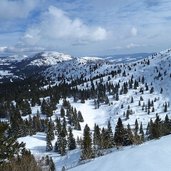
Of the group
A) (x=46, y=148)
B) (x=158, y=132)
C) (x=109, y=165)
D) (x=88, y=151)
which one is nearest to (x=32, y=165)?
(x=109, y=165)

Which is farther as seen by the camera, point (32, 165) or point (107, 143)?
point (107, 143)

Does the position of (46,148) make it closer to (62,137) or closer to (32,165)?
(62,137)

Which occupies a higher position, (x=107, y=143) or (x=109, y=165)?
(x=109, y=165)

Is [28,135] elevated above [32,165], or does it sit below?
below

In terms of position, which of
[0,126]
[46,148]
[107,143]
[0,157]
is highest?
[0,126]

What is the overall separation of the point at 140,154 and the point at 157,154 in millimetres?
1497

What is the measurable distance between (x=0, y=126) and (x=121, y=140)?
6395 centimetres

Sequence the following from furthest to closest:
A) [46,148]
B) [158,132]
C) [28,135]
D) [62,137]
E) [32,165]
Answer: [28,135], [46,148], [62,137], [158,132], [32,165]

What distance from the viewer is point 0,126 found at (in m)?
30.7

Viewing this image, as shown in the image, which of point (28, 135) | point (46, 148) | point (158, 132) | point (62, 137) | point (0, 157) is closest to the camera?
point (0, 157)

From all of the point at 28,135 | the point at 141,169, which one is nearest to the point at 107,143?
the point at 141,169

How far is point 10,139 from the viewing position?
34.6 metres

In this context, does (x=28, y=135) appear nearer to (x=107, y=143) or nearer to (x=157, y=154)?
(x=107, y=143)

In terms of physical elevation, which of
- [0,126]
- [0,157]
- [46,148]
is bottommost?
[46,148]
